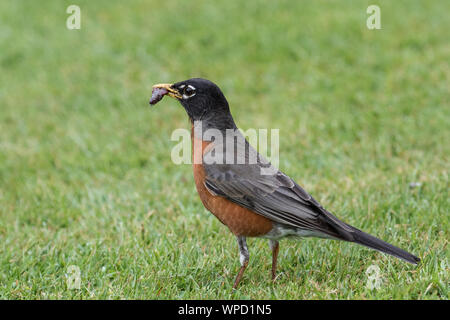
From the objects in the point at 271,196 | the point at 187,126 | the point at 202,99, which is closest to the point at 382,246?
the point at 271,196

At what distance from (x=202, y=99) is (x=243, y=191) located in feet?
2.50

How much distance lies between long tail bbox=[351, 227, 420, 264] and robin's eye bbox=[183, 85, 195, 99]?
4.98ft

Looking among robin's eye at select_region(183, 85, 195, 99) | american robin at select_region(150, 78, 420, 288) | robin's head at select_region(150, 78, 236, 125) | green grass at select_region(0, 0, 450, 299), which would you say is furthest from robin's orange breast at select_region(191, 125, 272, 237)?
robin's eye at select_region(183, 85, 195, 99)

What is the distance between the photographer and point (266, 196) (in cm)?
401

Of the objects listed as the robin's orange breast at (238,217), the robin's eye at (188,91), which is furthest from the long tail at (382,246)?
the robin's eye at (188,91)

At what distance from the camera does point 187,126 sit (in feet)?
25.9

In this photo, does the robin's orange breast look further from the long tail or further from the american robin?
the long tail

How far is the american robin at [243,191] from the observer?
386cm

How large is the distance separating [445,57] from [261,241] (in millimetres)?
5196

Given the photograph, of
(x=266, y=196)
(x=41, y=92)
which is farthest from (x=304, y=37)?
(x=266, y=196)

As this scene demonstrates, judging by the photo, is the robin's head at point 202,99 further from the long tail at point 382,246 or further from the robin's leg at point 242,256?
the long tail at point 382,246

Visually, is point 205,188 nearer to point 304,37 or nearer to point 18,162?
point 18,162

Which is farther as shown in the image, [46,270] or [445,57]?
[445,57]

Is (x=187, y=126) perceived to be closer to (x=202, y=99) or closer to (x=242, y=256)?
(x=202, y=99)
